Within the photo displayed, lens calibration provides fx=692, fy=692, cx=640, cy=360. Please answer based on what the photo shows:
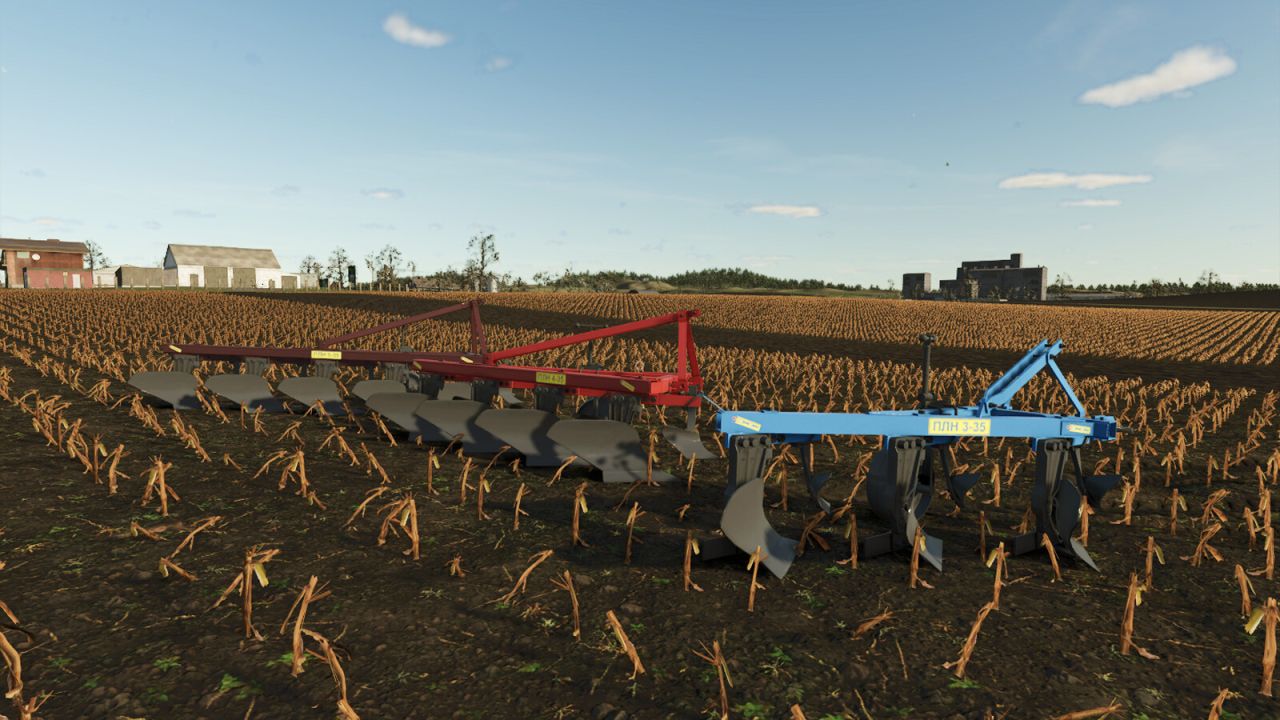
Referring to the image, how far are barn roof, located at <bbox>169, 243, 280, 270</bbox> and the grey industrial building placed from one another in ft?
283

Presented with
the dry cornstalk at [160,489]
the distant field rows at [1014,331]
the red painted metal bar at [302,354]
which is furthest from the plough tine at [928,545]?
the distant field rows at [1014,331]

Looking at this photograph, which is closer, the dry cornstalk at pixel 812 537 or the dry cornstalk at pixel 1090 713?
the dry cornstalk at pixel 1090 713

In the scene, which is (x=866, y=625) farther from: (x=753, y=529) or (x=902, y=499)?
(x=902, y=499)

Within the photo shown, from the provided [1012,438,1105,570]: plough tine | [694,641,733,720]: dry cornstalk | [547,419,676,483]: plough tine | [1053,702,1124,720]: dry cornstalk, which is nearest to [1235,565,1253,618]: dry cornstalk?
[1012,438,1105,570]: plough tine

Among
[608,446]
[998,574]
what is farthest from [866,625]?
[608,446]

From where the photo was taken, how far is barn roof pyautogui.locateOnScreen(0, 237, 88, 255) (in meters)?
61.0

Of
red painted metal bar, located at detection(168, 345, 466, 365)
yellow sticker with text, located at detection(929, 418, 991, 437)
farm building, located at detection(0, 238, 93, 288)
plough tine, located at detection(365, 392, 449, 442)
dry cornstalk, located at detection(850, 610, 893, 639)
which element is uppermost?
farm building, located at detection(0, 238, 93, 288)

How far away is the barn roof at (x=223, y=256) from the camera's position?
244 feet

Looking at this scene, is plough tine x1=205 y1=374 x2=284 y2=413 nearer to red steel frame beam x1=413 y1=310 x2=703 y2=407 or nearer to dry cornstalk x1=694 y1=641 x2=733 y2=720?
red steel frame beam x1=413 y1=310 x2=703 y2=407

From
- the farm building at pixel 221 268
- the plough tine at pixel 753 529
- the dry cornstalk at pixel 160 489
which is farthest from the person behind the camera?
the farm building at pixel 221 268

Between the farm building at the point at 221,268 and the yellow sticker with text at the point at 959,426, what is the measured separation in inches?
3268

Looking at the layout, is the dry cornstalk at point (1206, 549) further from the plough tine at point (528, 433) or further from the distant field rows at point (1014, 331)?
the distant field rows at point (1014, 331)

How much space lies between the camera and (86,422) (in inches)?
293

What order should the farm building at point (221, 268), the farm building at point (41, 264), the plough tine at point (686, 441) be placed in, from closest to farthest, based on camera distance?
the plough tine at point (686, 441) < the farm building at point (41, 264) < the farm building at point (221, 268)
